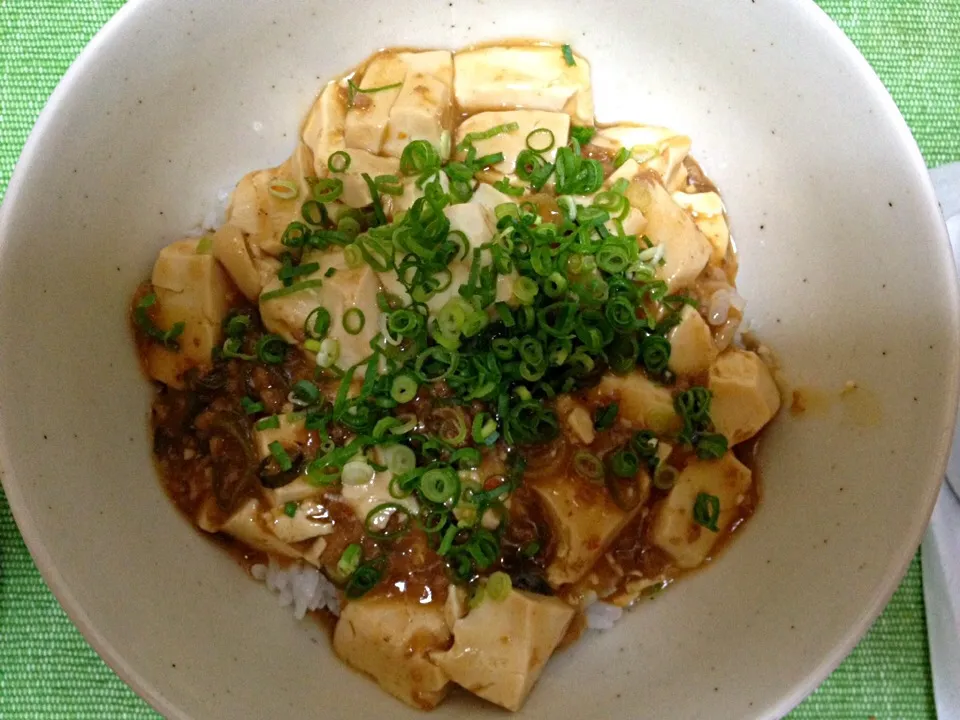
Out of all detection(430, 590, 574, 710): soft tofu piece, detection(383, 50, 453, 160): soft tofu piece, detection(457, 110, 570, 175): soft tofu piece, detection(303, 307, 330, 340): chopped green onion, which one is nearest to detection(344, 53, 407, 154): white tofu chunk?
detection(383, 50, 453, 160): soft tofu piece

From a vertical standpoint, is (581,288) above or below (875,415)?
above

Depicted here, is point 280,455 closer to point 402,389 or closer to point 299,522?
point 299,522

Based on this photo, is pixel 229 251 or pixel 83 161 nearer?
pixel 83 161

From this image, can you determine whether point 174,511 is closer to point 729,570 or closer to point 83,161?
point 83,161

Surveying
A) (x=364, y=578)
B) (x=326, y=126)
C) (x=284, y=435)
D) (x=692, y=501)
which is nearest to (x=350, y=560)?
(x=364, y=578)

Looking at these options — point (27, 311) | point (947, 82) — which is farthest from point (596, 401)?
point (947, 82)

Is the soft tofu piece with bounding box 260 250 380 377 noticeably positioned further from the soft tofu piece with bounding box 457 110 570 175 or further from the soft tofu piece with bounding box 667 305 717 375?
the soft tofu piece with bounding box 667 305 717 375
